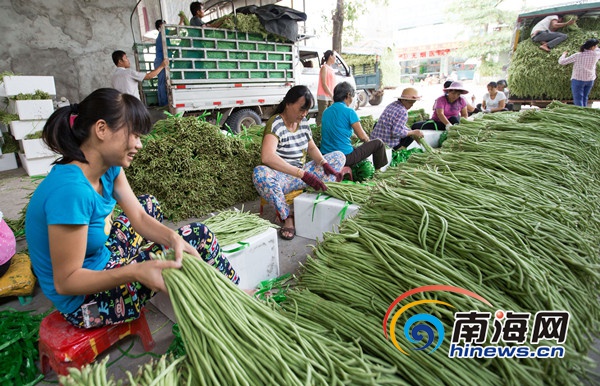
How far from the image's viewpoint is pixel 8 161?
21.7 ft

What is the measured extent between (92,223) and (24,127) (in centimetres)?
593

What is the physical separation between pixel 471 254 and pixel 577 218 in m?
0.85

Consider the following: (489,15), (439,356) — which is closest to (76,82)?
(439,356)

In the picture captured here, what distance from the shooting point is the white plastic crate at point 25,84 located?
5.59 metres

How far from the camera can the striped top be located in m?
3.19

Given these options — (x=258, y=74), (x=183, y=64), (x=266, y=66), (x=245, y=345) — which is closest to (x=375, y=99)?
(x=266, y=66)

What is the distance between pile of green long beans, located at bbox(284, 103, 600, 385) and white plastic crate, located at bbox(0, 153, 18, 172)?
7804 millimetres

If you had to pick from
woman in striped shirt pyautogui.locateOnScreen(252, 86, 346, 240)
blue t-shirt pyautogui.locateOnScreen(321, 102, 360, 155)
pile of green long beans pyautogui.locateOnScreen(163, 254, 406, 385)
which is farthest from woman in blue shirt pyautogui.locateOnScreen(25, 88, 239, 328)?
blue t-shirt pyautogui.locateOnScreen(321, 102, 360, 155)

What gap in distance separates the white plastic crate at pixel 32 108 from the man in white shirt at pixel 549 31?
10.5 m

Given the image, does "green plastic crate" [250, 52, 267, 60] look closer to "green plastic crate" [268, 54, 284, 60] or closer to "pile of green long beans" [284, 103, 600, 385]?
"green plastic crate" [268, 54, 284, 60]

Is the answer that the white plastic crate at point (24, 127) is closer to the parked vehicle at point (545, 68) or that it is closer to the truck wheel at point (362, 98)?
the parked vehicle at point (545, 68)

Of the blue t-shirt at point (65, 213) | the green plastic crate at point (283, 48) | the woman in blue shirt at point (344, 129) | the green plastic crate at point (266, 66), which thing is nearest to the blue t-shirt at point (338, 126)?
the woman in blue shirt at point (344, 129)

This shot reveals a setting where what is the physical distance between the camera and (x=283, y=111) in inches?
126

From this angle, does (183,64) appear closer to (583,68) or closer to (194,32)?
(194,32)
